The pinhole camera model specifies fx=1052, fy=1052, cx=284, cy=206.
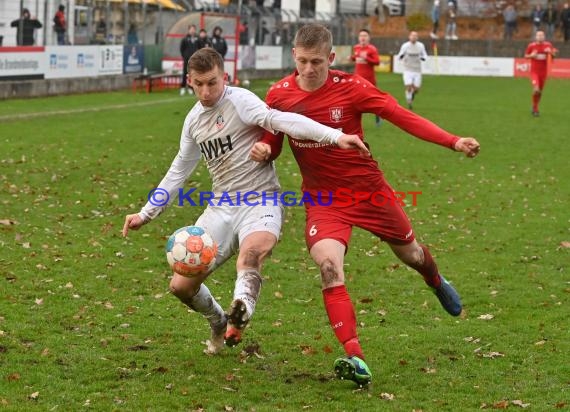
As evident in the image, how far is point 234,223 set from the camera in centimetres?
762

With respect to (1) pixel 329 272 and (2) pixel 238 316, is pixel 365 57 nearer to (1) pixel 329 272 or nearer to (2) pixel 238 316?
(1) pixel 329 272

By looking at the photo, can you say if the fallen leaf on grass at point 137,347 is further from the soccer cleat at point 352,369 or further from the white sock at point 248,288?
the soccer cleat at point 352,369

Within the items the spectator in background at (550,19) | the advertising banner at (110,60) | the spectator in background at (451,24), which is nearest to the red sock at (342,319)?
the advertising banner at (110,60)

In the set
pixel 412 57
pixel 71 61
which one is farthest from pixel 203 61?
pixel 71 61

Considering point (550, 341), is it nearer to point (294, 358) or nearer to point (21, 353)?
point (294, 358)

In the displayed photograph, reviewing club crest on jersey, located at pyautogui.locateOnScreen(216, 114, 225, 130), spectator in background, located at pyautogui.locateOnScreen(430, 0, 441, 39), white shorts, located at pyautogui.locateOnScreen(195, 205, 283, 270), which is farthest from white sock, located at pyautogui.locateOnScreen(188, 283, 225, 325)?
spectator in background, located at pyautogui.locateOnScreen(430, 0, 441, 39)

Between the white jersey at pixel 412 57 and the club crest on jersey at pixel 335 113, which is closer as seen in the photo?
the club crest on jersey at pixel 335 113

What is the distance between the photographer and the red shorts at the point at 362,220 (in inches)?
290

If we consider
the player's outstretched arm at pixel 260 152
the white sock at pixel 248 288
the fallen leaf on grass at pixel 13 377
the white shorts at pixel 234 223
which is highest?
the player's outstretched arm at pixel 260 152

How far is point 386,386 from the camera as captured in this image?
7.07 meters

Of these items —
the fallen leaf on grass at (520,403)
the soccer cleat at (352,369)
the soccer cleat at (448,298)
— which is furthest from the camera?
the soccer cleat at (448,298)

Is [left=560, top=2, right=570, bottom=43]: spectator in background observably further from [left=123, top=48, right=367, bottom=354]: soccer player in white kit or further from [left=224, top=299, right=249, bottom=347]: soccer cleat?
[left=224, top=299, right=249, bottom=347]: soccer cleat

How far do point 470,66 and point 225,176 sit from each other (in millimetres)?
45735

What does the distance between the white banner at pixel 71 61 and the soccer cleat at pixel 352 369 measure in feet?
84.2
